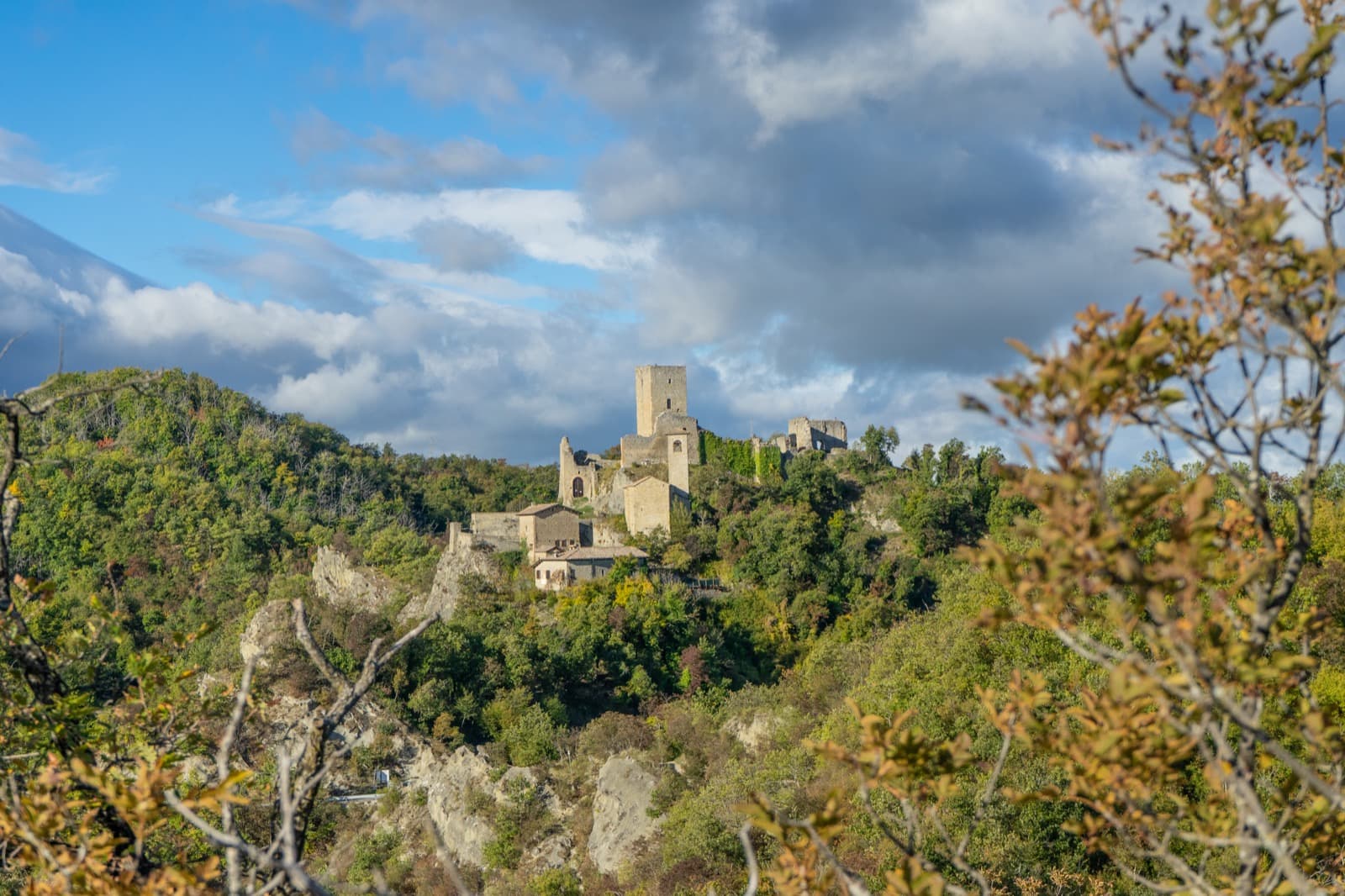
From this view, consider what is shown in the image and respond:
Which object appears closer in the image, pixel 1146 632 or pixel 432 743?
pixel 1146 632

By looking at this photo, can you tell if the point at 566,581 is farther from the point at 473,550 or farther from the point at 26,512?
the point at 26,512

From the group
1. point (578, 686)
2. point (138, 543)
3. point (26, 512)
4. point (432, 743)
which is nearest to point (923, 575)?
point (578, 686)

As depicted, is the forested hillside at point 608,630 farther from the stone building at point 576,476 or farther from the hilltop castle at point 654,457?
the stone building at point 576,476

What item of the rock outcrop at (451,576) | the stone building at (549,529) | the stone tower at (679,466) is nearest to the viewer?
the rock outcrop at (451,576)

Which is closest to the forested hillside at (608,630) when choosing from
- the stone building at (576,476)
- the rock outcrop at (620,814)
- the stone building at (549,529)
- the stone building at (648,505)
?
the rock outcrop at (620,814)

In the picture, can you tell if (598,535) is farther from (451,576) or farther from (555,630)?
(555,630)

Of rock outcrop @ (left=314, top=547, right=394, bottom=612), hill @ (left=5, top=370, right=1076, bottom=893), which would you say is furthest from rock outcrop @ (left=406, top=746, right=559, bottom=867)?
rock outcrop @ (left=314, top=547, right=394, bottom=612)
